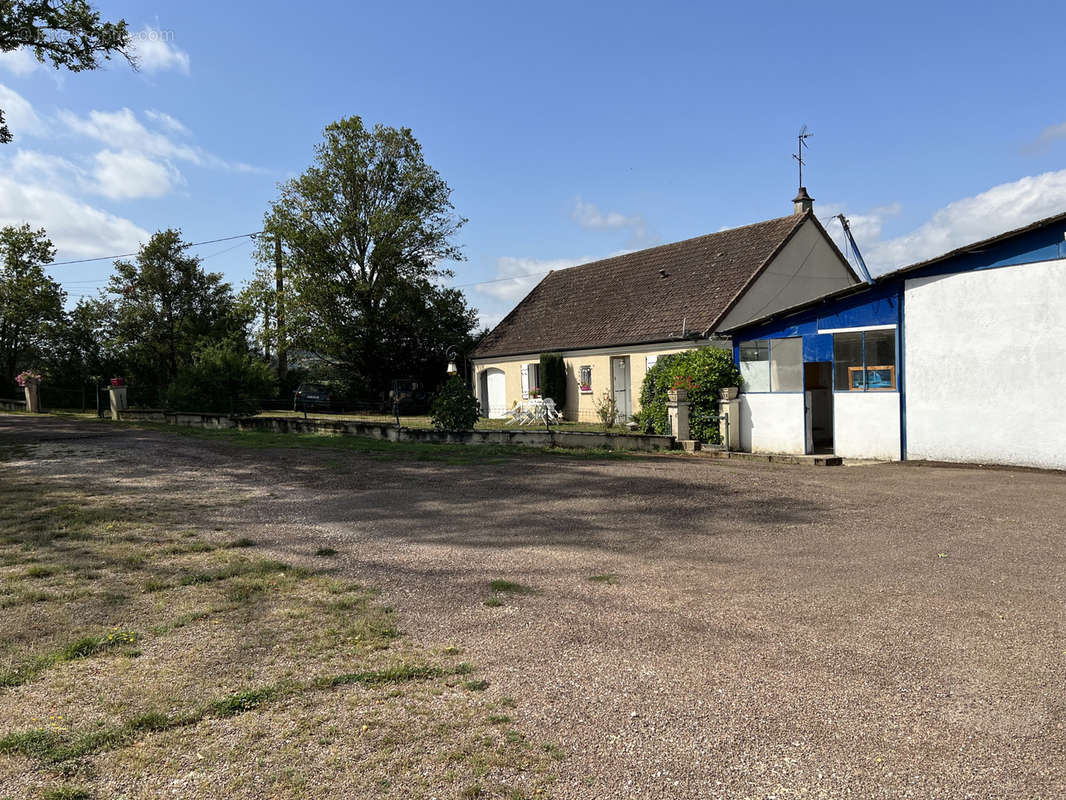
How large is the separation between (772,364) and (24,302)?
3719 centimetres

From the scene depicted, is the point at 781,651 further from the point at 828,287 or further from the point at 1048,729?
the point at 828,287

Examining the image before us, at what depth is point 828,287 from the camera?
80.5ft

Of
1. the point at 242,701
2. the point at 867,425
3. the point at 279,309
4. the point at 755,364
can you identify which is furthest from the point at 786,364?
the point at 279,309

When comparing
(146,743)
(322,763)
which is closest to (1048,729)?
(322,763)

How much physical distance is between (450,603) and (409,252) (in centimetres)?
3342

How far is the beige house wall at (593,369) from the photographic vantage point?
74.1 feet

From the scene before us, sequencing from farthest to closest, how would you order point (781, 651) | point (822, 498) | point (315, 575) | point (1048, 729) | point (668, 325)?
point (668, 325) < point (822, 498) < point (315, 575) < point (781, 651) < point (1048, 729)

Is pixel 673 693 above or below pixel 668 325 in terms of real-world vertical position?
below

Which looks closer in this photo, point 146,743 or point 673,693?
point 146,743

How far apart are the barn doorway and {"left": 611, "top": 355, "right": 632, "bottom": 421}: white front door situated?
8.04 m

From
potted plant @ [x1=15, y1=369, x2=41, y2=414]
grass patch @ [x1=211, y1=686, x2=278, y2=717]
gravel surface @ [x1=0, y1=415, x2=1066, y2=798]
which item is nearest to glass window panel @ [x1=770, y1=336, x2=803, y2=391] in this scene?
gravel surface @ [x1=0, y1=415, x2=1066, y2=798]

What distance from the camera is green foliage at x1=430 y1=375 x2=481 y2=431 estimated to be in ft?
59.9

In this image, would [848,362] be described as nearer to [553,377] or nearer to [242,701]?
[553,377]

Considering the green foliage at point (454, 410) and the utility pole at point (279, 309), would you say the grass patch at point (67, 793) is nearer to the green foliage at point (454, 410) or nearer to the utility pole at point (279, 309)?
the green foliage at point (454, 410)
